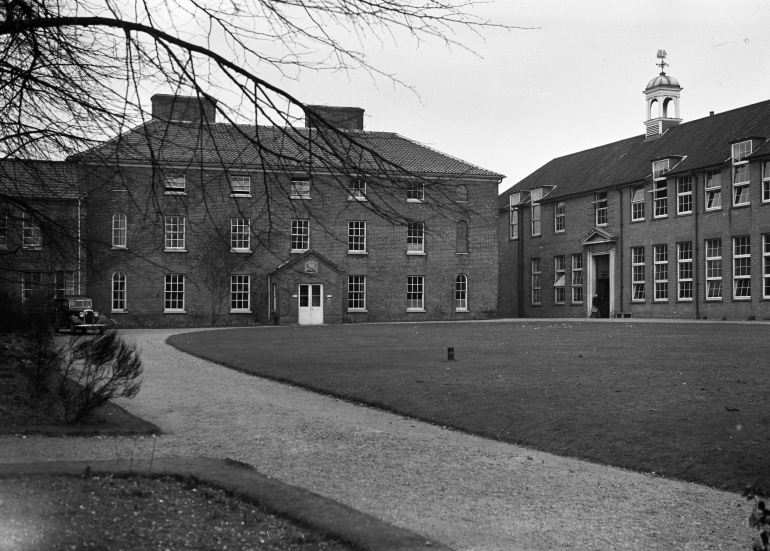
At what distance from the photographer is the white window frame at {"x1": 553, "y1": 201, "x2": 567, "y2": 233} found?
56.0m

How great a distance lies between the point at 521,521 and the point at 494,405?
6.13 metres

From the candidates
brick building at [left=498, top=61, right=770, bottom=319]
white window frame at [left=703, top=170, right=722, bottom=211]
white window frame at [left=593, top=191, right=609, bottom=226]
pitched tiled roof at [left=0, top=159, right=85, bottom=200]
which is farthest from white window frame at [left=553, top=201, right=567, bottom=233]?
pitched tiled roof at [left=0, top=159, right=85, bottom=200]

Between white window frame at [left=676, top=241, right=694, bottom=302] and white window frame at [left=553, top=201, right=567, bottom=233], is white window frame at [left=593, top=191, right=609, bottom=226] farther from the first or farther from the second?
white window frame at [left=676, top=241, right=694, bottom=302]

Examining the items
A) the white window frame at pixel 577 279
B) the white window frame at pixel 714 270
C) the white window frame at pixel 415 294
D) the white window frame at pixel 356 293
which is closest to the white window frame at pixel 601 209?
the white window frame at pixel 577 279

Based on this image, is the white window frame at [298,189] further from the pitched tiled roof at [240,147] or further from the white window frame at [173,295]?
the white window frame at [173,295]

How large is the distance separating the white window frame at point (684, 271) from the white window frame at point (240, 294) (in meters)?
22.4

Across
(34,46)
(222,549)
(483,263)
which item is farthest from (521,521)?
(483,263)

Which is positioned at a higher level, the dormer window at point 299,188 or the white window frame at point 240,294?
the dormer window at point 299,188

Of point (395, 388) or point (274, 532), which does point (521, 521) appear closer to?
point (274, 532)

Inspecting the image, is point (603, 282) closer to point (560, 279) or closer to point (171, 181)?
point (560, 279)

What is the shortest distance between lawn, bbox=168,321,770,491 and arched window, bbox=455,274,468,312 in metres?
25.5

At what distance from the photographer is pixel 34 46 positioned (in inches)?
284

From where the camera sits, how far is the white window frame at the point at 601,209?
52247 millimetres

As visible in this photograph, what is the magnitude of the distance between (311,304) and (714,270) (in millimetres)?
20438
